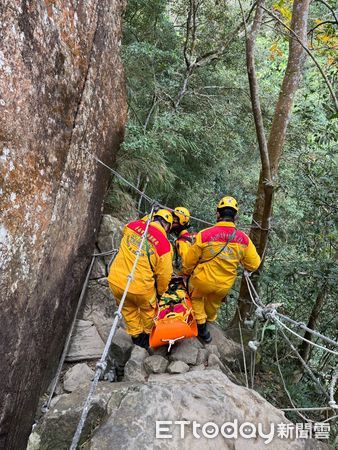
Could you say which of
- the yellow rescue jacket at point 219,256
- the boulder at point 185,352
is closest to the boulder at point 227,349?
the boulder at point 185,352

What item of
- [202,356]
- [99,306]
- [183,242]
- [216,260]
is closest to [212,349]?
[202,356]

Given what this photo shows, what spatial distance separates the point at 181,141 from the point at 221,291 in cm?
394

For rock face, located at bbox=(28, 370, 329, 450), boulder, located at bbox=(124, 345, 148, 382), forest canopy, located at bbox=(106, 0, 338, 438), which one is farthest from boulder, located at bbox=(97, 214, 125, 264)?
rock face, located at bbox=(28, 370, 329, 450)

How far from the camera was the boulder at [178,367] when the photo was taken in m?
3.87

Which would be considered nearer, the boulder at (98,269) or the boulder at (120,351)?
the boulder at (120,351)

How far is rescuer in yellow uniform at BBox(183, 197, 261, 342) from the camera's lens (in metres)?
4.39

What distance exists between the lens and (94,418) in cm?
275

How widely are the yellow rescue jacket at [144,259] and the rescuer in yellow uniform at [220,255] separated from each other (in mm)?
405

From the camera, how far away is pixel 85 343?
15.4 feet

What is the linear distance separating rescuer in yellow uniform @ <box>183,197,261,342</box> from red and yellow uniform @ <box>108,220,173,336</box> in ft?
1.31

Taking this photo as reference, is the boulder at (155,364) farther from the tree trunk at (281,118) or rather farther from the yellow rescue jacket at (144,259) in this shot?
the tree trunk at (281,118)

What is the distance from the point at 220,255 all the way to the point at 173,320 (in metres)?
0.92

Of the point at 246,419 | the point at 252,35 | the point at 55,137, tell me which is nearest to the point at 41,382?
the point at 246,419

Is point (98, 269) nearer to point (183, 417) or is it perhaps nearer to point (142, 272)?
point (142, 272)
